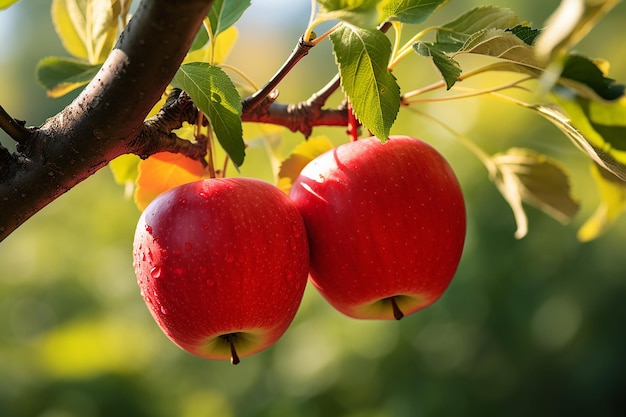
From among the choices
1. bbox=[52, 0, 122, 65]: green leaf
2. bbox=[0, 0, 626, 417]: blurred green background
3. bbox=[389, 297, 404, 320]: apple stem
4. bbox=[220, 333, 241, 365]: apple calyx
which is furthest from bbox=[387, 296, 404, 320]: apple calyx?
bbox=[0, 0, 626, 417]: blurred green background

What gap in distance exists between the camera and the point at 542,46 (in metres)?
0.23

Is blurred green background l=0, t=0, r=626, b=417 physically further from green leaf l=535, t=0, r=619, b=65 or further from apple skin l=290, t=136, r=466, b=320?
green leaf l=535, t=0, r=619, b=65

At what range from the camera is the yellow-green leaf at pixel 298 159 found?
2.04 feet

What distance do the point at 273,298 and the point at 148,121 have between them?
15 cm

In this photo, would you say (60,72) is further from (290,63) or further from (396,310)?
(396,310)

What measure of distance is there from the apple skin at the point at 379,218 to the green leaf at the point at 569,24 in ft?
0.93

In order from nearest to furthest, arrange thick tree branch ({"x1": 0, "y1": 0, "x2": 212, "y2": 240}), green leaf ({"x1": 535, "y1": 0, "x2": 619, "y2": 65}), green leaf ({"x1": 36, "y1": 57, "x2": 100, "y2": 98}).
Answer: green leaf ({"x1": 535, "y1": 0, "x2": 619, "y2": 65}), thick tree branch ({"x1": 0, "y1": 0, "x2": 212, "y2": 240}), green leaf ({"x1": 36, "y1": 57, "x2": 100, "y2": 98})

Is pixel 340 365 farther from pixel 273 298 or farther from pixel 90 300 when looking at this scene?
pixel 273 298

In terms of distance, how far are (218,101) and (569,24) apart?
24cm

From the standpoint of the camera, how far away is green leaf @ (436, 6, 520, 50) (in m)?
0.50

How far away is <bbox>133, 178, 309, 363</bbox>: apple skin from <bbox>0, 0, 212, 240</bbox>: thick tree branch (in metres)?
0.07

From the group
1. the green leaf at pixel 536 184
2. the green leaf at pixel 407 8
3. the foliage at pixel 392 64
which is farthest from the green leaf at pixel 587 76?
the green leaf at pixel 536 184

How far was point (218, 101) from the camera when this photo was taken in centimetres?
41

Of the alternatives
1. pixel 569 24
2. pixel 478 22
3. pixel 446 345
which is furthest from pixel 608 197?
pixel 446 345
